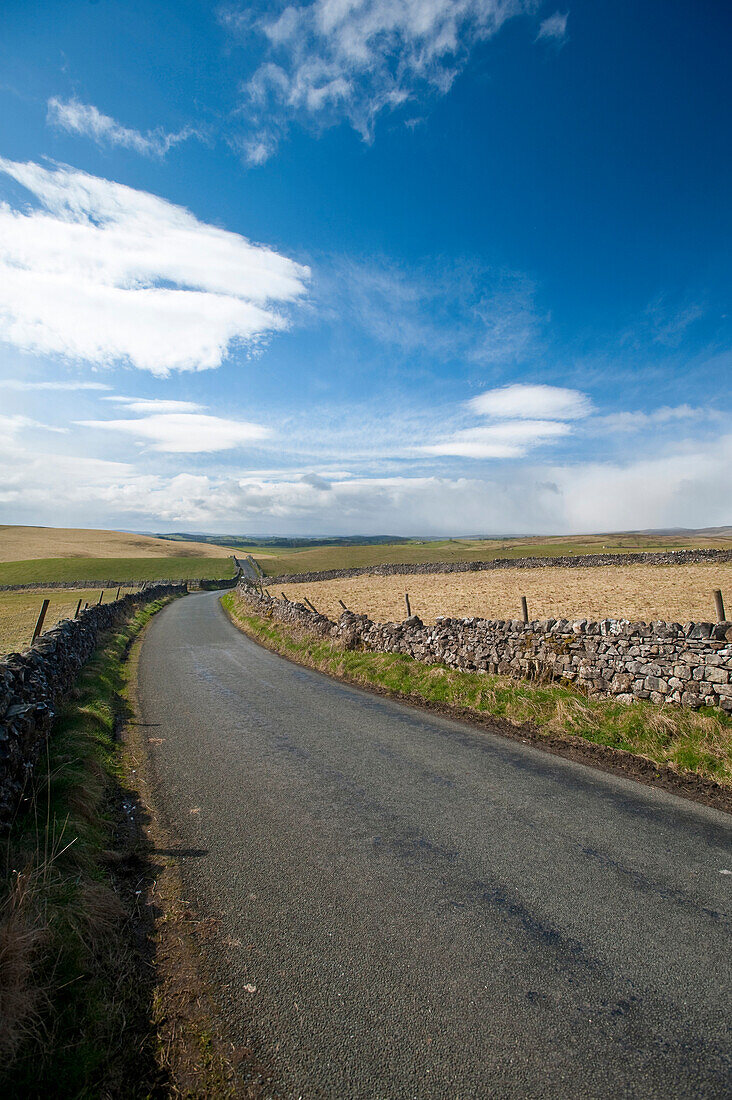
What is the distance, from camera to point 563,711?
935 cm

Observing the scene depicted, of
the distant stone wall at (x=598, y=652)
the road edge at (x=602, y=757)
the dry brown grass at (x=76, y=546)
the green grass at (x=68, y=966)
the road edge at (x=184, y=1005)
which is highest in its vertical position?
the dry brown grass at (x=76, y=546)

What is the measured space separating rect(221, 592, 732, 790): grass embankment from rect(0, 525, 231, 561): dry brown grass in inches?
3663

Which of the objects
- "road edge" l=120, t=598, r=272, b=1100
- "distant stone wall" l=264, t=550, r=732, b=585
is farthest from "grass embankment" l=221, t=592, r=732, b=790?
"distant stone wall" l=264, t=550, r=732, b=585

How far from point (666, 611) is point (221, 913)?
2221cm

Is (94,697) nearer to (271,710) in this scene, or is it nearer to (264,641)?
(271,710)

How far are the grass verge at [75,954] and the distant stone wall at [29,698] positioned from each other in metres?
0.36

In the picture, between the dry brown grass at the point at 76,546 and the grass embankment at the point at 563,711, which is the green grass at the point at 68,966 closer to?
the grass embankment at the point at 563,711

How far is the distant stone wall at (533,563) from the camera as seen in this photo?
171 ft

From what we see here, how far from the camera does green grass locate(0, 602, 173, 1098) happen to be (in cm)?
319

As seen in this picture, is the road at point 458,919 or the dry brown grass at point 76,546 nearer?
the road at point 458,919

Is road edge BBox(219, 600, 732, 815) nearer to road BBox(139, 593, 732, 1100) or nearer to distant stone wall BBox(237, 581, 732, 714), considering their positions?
road BBox(139, 593, 732, 1100)

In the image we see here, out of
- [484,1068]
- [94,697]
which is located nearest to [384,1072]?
[484,1068]

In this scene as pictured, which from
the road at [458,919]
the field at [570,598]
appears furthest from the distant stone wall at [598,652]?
the field at [570,598]

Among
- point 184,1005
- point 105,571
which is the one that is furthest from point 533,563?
point 184,1005
